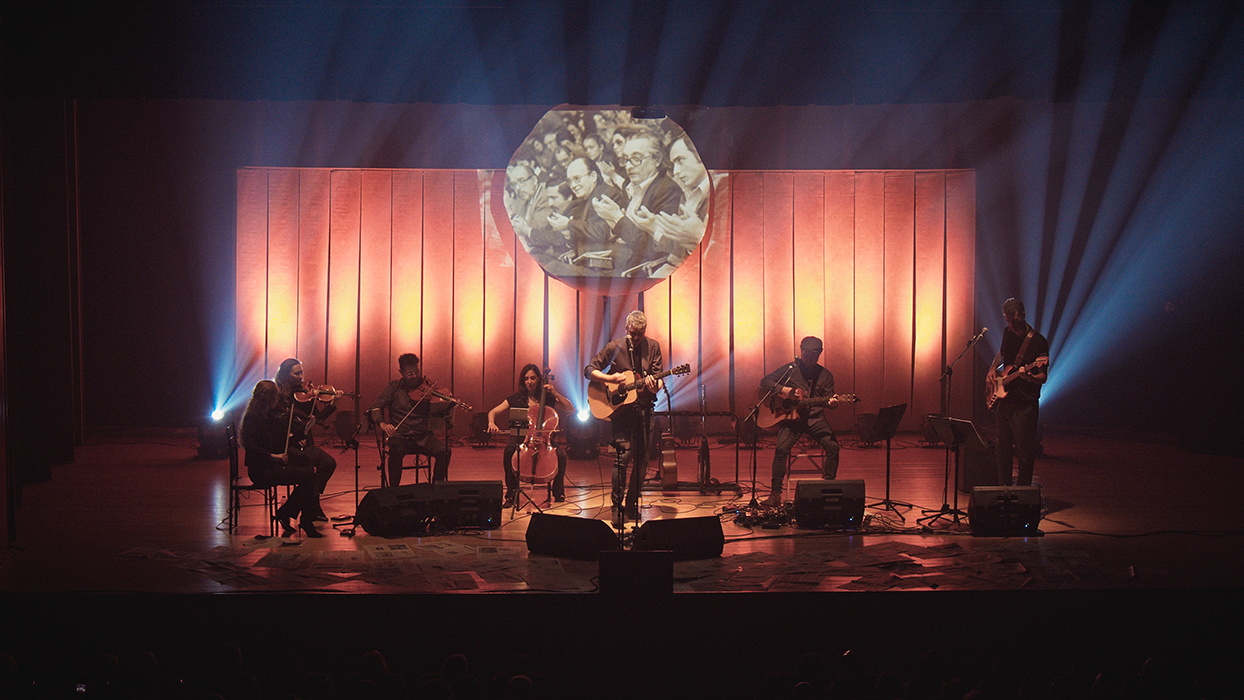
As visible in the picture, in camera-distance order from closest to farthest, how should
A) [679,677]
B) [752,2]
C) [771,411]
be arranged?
1. [679,677]
2. [752,2]
3. [771,411]

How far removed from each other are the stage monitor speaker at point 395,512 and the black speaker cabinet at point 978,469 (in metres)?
Result: 4.82

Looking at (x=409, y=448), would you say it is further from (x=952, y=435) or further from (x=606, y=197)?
(x=606, y=197)

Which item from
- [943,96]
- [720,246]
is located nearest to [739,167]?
[720,246]

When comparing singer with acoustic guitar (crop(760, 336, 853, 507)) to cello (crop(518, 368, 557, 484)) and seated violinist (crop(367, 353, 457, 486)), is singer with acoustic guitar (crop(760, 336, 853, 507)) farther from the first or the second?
seated violinist (crop(367, 353, 457, 486))

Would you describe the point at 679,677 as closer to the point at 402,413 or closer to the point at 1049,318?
the point at 402,413

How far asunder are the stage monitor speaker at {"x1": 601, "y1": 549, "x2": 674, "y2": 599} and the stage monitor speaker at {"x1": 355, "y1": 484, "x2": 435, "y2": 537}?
9.02 ft

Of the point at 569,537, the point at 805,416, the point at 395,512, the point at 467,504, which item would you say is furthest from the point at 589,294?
the point at 569,537

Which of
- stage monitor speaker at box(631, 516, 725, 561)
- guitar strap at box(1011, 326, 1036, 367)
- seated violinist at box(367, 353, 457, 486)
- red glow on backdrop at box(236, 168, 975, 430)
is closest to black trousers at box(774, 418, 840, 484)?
guitar strap at box(1011, 326, 1036, 367)

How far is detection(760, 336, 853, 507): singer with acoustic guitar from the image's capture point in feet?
22.5

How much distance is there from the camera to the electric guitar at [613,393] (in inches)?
248

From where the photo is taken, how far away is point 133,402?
1220 centimetres

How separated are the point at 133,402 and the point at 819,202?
11.0 meters

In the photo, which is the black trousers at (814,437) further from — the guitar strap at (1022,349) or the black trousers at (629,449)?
the guitar strap at (1022,349)

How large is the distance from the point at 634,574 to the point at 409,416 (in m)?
3.98
